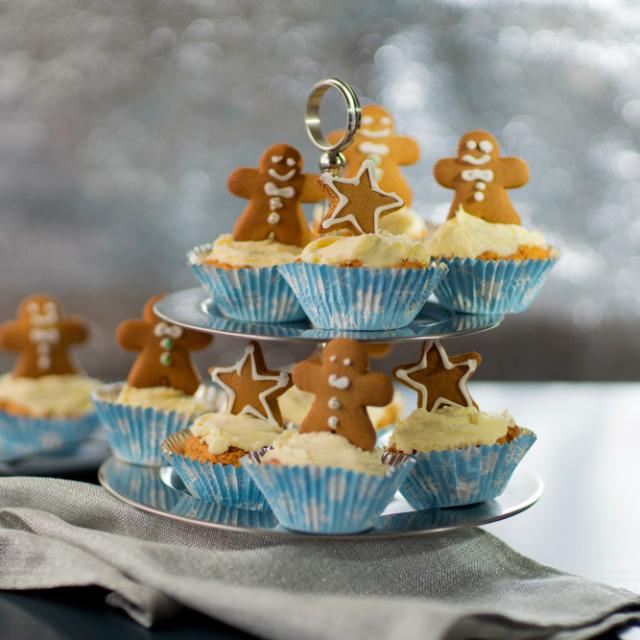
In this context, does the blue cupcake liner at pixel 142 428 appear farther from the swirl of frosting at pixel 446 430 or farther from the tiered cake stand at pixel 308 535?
the swirl of frosting at pixel 446 430

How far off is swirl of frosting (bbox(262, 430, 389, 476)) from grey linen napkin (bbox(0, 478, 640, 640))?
130 mm

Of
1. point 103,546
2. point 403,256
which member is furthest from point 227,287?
point 103,546

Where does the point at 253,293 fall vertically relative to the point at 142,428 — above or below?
above

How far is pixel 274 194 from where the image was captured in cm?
167

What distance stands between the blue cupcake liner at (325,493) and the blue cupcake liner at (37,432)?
92 centimetres

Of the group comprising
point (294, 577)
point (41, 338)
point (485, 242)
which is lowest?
point (294, 577)

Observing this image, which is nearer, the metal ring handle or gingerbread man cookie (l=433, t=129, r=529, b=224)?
the metal ring handle

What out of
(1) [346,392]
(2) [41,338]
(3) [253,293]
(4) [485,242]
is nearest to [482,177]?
(4) [485,242]

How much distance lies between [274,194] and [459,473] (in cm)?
50

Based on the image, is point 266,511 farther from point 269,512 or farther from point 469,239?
point 469,239

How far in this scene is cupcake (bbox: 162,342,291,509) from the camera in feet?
5.12

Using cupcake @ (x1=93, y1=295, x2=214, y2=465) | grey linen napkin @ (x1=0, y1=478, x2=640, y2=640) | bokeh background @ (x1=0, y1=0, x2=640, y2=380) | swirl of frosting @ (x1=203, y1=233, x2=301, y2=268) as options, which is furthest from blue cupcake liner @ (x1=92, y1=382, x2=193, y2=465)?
bokeh background @ (x1=0, y1=0, x2=640, y2=380)

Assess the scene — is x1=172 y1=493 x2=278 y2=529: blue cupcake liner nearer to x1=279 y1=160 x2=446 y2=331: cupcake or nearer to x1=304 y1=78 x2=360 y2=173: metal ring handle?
x1=279 y1=160 x2=446 y2=331: cupcake

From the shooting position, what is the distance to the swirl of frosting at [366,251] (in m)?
1.47
